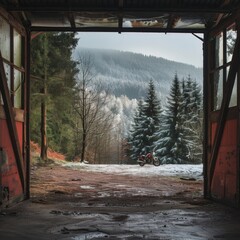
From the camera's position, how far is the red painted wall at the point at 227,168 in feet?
30.3

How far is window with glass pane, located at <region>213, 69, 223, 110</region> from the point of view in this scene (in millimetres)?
10641

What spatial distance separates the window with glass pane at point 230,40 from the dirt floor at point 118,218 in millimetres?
3543

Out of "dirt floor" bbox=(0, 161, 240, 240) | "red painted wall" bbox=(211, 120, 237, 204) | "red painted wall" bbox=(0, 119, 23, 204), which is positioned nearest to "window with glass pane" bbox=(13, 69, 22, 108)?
"red painted wall" bbox=(0, 119, 23, 204)

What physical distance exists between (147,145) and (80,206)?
138 ft

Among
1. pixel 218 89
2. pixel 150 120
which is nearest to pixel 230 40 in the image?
pixel 218 89

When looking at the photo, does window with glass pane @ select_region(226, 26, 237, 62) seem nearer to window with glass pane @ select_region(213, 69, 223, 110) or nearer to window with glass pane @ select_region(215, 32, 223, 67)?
window with glass pane @ select_region(215, 32, 223, 67)

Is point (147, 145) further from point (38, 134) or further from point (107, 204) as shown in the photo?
point (107, 204)

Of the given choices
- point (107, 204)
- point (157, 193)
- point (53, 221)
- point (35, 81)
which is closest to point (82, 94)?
point (35, 81)

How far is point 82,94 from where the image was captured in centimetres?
3862

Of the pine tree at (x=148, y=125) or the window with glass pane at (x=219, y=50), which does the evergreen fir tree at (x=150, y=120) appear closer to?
the pine tree at (x=148, y=125)

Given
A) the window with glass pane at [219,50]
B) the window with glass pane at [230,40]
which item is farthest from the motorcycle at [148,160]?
the window with glass pane at [230,40]

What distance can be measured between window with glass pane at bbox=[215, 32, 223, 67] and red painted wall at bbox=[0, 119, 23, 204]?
5211 mm

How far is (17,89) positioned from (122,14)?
3152mm

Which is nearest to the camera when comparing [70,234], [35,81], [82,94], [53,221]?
[70,234]
